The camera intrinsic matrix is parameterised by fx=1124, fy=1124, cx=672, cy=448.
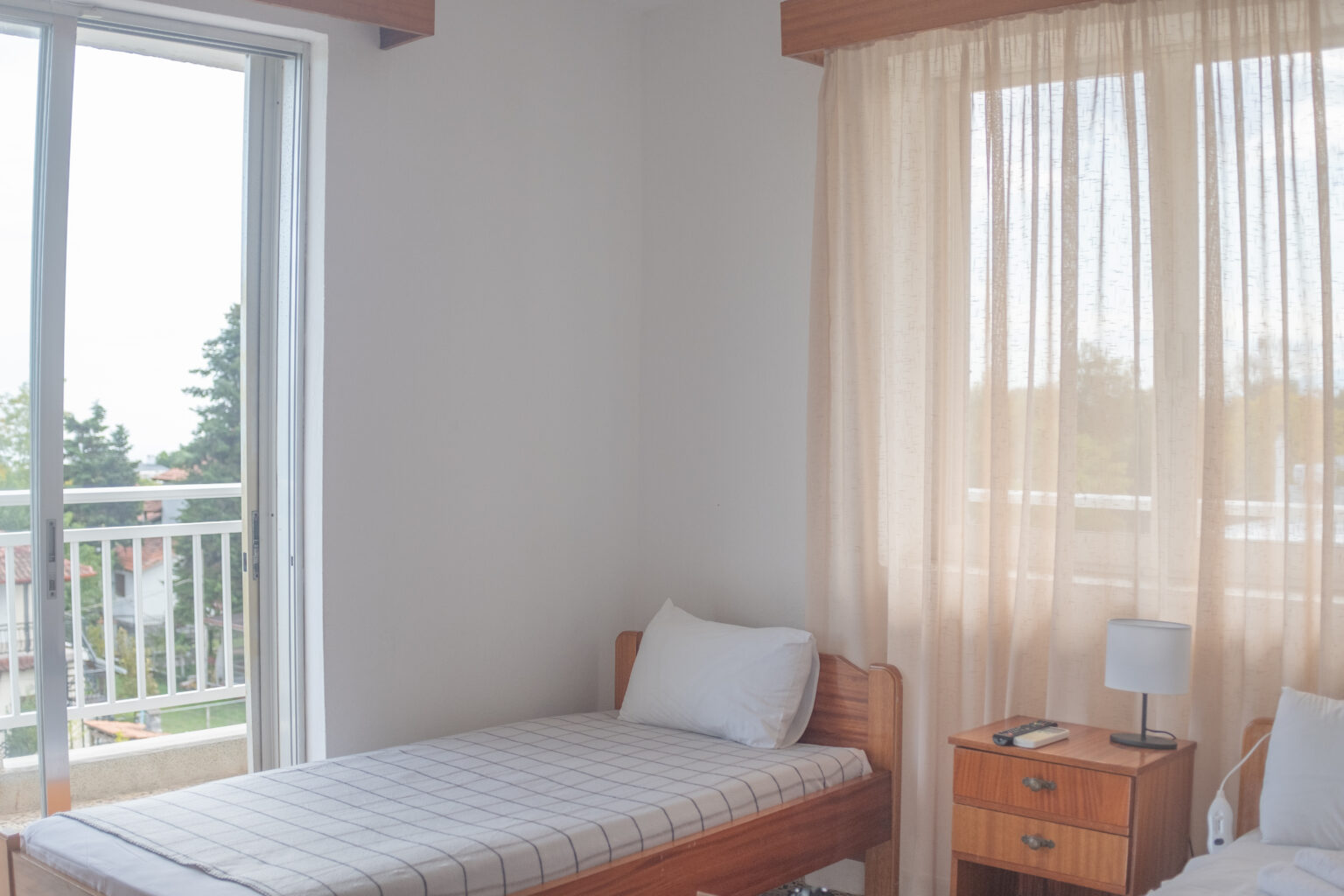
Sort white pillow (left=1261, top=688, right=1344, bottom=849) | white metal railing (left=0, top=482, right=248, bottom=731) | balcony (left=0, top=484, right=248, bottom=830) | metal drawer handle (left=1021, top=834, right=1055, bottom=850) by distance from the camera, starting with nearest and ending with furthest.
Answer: white pillow (left=1261, top=688, right=1344, bottom=849) < metal drawer handle (left=1021, top=834, right=1055, bottom=850) < white metal railing (left=0, top=482, right=248, bottom=731) < balcony (left=0, top=484, right=248, bottom=830)

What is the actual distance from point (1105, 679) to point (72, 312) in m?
2.86

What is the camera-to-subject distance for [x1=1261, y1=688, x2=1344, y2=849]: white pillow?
2.29m

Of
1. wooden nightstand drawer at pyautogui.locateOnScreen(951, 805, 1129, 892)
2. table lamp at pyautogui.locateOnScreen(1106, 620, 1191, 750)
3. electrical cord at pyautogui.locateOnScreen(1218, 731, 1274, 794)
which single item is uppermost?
table lamp at pyautogui.locateOnScreen(1106, 620, 1191, 750)

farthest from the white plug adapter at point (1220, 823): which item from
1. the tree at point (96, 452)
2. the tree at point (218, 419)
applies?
the tree at point (96, 452)

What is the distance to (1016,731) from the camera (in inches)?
111

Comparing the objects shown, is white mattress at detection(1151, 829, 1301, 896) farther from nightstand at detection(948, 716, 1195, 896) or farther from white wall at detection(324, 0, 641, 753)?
white wall at detection(324, 0, 641, 753)

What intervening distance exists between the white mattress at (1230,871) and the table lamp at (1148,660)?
35 centimetres

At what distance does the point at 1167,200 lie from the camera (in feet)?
9.30

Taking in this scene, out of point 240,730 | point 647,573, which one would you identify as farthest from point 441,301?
point 240,730

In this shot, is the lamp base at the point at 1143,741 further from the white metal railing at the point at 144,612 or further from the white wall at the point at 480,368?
the white metal railing at the point at 144,612

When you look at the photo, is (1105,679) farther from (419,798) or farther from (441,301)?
(441,301)

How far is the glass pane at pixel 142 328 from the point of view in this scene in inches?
121

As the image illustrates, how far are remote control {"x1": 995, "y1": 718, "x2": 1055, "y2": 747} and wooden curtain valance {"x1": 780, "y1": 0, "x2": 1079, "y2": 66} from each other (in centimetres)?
185

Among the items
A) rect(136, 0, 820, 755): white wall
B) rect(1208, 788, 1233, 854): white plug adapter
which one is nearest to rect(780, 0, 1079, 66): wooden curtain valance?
rect(136, 0, 820, 755): white wall
